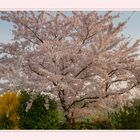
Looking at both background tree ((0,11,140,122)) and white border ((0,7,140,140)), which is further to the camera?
background tree ((0,11,140,122))

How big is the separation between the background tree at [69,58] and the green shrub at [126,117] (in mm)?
127

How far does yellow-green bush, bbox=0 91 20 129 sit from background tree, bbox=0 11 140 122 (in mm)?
66

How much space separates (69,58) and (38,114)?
1.53ft

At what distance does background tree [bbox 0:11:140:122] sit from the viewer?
18.0ft

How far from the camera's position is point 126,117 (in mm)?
5438

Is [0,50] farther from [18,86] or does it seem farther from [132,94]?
[132,94]

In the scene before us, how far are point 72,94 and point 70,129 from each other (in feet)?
0.89
